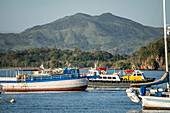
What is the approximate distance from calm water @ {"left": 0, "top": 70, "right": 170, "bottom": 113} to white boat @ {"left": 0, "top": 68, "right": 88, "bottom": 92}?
2.10 meters

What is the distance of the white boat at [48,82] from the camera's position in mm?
70750

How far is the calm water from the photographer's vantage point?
162ft

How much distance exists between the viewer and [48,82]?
7131 cm

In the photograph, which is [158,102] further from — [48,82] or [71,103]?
[48,82]

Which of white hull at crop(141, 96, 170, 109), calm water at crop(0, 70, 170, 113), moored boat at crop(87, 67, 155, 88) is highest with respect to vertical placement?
moored boat at crop(87, 67, 155, 88)

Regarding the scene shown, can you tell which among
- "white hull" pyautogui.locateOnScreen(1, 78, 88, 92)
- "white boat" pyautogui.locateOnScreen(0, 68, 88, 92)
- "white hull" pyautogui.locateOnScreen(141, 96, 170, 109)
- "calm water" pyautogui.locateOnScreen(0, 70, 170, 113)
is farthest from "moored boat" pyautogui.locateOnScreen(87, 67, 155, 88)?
"white hull" pyautogui.locateOnScreen(141, 96, 170, 109)

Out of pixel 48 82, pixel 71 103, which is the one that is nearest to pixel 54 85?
pixel 48 82

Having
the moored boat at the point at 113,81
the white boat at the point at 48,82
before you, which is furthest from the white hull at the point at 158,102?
the moored boat at the point at 113,81

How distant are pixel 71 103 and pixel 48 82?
1640cm

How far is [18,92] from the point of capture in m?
73.3

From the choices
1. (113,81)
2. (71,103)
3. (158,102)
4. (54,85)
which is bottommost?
(71,103)

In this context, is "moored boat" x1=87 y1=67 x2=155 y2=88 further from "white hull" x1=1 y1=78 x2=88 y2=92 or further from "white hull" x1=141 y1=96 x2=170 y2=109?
"white hull" x1=141 y1=96 x2=170 y2=109

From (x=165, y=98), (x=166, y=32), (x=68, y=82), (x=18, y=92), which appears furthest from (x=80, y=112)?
(x=18, y=92)

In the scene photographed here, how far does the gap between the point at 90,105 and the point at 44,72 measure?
90.8ft
